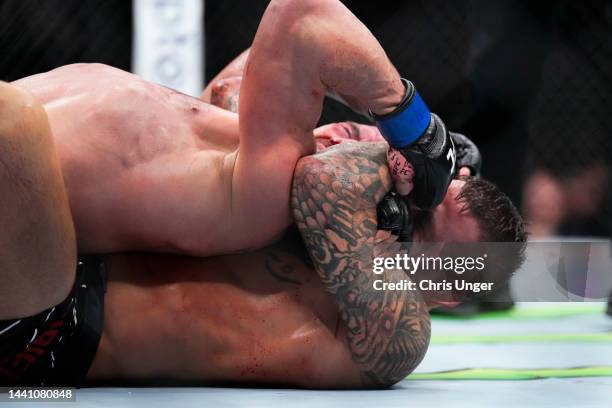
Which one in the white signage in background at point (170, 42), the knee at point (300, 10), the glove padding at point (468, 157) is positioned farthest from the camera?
the white signage in background at point (170, 42)

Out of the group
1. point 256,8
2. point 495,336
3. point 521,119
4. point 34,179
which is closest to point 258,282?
point 34,179

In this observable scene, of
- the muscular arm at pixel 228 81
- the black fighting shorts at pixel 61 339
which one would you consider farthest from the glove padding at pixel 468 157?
the black fighting shorts at pixel 61 339

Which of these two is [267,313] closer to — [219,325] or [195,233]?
[219,325]

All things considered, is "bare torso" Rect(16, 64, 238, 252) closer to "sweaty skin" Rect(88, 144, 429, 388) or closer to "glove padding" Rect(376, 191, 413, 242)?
"sweaty skin" Rect(88, 144, 429, 388)

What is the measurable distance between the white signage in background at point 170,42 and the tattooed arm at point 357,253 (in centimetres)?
164

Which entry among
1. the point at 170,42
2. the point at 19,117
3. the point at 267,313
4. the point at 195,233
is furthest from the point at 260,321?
the point at 170,42

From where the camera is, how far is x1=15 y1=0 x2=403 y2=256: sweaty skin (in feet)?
4.38

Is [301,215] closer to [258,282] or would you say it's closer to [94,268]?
[258,282]

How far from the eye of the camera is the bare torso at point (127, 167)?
1364 millimetres

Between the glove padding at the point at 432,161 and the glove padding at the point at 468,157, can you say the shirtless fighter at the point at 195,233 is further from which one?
the glove padding at the point at 468,157

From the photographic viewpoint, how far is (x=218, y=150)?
145cm

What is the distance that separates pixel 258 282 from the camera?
4.78 ft

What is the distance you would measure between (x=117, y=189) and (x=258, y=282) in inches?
11.2

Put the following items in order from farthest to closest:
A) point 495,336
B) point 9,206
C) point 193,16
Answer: point 193,16
point 495,336
point 9,206
